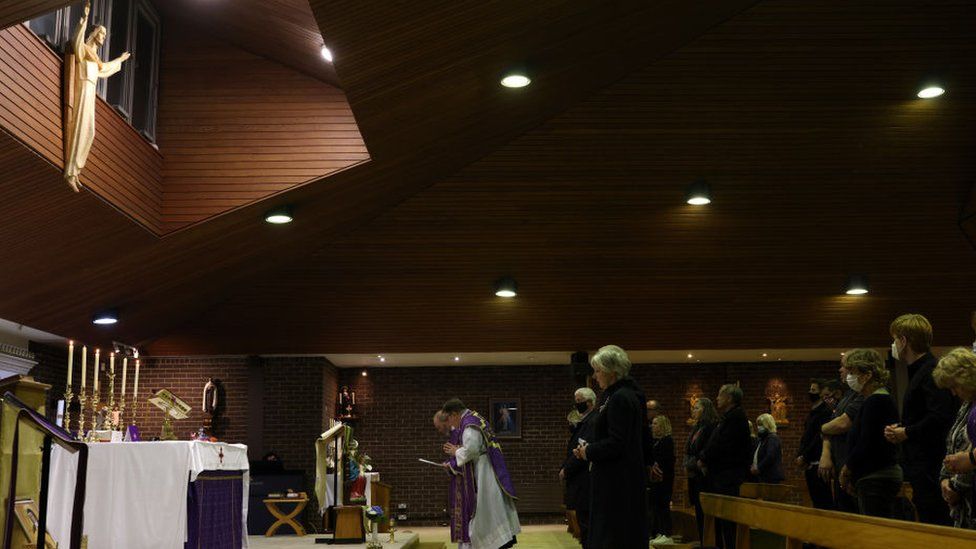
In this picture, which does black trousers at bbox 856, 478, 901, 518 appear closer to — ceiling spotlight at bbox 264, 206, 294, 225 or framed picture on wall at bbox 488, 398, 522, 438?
ceiling spotlight at bbox 264, 206, 294, 225

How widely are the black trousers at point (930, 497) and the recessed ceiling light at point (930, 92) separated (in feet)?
24.3

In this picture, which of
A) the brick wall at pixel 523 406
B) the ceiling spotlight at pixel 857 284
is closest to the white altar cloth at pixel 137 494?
the ceiling spotlight at pixel 857 284

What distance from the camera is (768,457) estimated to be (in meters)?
9.31

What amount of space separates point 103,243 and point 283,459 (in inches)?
275

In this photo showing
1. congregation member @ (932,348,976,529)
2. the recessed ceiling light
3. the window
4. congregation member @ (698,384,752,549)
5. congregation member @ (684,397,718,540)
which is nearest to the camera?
congregation member @ (932,348,976,529)

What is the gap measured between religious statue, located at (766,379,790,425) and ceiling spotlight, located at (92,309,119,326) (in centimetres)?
1187

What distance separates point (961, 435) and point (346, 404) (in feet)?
47.9

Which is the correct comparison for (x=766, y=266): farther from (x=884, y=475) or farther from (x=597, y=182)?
(x=884, y=475)

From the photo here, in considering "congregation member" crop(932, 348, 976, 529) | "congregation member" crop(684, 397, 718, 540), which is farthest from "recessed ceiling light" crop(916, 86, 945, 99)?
"congregation member" crop(932, 348, 976, 529)

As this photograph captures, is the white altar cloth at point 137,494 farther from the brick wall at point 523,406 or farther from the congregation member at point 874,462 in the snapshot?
the brick wall at point 523,406

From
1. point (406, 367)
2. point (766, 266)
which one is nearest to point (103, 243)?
point (766, 266)

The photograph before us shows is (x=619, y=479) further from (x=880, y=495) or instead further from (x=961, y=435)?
(x=961, y=435)

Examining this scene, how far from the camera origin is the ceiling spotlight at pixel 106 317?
1145cm

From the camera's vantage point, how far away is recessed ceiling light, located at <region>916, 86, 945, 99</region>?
1120cm
